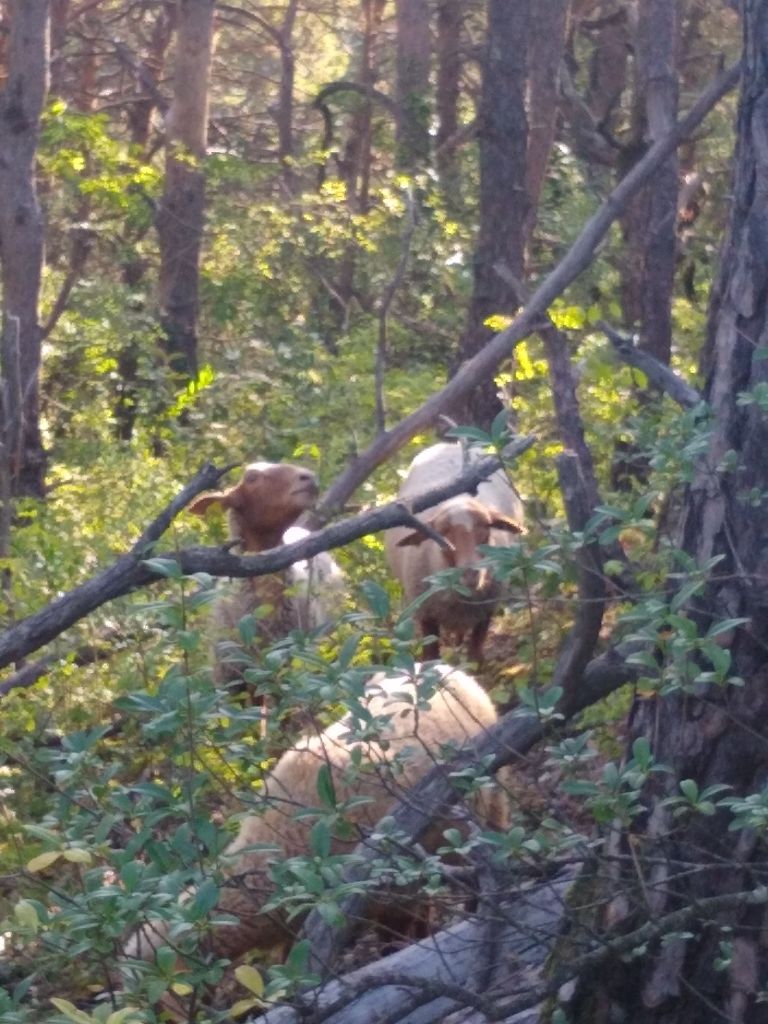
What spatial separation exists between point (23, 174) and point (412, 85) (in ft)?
31.4

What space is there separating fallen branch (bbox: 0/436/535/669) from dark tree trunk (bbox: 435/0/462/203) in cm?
Answer: 1479

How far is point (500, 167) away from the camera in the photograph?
13.7 meters

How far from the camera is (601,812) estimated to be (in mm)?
2932

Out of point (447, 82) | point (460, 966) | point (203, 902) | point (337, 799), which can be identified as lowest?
point (460, 966)

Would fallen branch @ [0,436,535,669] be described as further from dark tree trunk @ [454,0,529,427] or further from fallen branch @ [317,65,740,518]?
dark tree trunk @ [454,0,529,427]

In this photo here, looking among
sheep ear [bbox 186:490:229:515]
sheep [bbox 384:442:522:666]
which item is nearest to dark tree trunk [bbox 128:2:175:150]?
sheep [bbox 384:442:522:666]

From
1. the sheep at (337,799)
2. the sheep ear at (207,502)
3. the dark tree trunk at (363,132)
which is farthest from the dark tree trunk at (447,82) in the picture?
the sheep at (337,799)

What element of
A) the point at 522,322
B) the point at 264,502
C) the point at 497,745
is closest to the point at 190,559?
the point at 497,745

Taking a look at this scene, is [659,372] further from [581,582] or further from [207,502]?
[207,502]

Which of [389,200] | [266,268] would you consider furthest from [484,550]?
[266,268]

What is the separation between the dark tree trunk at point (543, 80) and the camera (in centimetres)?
1530

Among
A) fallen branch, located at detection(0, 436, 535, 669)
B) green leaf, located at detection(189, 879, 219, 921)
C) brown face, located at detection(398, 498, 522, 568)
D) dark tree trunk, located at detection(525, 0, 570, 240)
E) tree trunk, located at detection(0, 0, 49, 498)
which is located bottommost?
brown face, located at detection(398, 498, 522, 568)

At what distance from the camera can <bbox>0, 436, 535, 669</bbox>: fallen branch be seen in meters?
4.18

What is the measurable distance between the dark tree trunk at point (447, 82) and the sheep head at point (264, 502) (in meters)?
11.0
